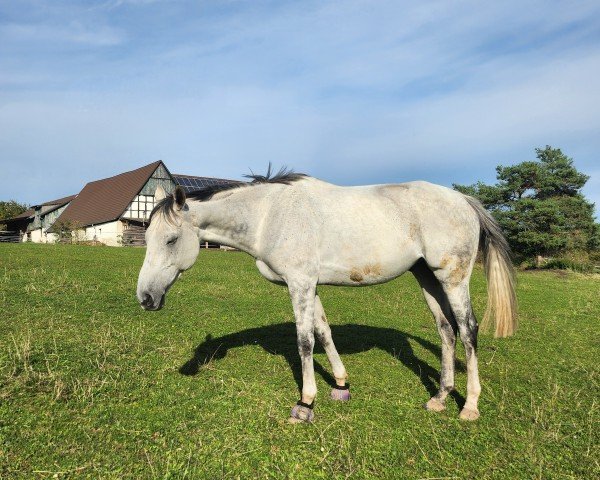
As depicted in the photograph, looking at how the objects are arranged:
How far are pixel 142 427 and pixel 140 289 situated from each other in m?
1.37

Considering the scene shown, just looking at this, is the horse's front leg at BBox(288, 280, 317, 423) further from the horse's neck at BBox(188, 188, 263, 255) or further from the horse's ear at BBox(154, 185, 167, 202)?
the horse's ear at BBox(154, 185, 167, 202)

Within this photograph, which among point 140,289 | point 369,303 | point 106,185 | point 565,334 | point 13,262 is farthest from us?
point 106,185

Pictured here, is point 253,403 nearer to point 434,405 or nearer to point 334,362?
point 334,362

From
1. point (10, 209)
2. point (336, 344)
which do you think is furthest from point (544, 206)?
point (10, 209)

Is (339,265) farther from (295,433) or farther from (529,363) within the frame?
(529,363)

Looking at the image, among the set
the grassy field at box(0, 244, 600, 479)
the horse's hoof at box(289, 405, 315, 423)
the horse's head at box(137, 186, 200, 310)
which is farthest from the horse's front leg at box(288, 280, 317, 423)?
the horse's head at box(137, 186, 200, 310)

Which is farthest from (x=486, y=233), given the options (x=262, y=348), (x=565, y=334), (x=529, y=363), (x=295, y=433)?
(x=565, y=334)

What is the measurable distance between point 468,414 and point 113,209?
161 feet

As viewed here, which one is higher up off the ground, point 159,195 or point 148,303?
point 159,195

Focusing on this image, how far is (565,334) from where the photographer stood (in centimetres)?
863

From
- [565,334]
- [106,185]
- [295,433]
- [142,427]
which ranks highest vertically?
[106,185]

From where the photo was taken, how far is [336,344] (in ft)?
23.4

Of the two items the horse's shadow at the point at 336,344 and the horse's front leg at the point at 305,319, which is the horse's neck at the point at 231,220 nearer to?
the horse's front leg at the point at 305,319

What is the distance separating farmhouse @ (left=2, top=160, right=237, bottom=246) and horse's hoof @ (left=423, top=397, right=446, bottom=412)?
3993cm
